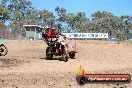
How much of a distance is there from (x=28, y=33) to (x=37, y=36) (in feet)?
5.14

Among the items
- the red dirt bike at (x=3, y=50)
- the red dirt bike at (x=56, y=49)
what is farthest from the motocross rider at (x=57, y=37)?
the red dirt bike at (x=3, y=50)

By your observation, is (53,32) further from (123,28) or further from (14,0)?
(14,0)

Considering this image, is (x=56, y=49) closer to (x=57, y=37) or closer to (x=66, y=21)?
(x=57, y=37)

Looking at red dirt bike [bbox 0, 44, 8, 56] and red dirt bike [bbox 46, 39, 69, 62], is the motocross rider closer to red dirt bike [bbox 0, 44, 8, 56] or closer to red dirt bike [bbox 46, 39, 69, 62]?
red dirt bike [bbox 46, 39, 69, 62]

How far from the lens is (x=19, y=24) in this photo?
9306cm

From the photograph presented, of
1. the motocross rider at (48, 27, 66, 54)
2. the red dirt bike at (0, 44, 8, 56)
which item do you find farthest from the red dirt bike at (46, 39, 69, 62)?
the red dirt bike at (0, 44, 8, 56)

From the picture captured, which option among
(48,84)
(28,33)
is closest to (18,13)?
(28,33)

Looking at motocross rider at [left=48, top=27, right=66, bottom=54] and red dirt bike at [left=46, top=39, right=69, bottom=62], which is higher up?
motocross rider at [left=48, top=27, right=66, bottom=54]

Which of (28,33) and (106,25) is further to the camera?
(106,25)

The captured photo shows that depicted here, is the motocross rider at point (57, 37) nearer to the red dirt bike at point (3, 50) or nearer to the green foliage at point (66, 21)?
the red dirt bike at point (3, 50)

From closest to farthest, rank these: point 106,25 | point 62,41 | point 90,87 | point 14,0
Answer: point 90,87, point 62,41, point 106,25, point 14,0

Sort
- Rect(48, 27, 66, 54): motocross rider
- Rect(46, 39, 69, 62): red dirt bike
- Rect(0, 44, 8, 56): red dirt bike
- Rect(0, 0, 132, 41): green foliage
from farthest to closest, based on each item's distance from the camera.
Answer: Rect(0, 0, 132, 41): green foliage → Rect(0, 44, 8, 56): red dirt bike → Rect(48, 27, 66, 54): motocross rider → Rect(46, 39, 69, 62): red dirt bike

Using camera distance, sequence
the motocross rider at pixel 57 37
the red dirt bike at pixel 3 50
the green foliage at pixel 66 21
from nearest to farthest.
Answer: the motocross rider at pixel 57 37, the red dirt bike at pixel 3 50, the green foliage at pixel 66 21

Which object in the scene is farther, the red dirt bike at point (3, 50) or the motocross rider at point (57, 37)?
the red dirt bike at point (3, 50)
